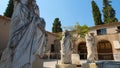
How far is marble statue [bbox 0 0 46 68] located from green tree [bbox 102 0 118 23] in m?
32.7

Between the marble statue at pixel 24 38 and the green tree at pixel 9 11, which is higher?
the green tree at pixel 9 11

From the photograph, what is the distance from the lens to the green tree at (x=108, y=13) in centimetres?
3377

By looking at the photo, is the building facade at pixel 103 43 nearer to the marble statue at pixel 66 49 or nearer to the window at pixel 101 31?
the window at pixel 101 31

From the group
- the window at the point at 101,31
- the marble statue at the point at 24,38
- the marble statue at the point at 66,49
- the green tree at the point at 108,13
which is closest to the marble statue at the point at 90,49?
the marble statue at the point at 66,49

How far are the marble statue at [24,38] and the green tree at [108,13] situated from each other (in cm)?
3270

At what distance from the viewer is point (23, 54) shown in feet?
8.27

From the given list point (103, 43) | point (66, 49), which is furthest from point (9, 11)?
point (103, 43)

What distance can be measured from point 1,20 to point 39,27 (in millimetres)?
15096

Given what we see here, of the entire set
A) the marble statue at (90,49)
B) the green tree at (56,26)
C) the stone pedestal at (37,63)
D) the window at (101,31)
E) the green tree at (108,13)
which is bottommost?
the stone pedestal at (37,63)

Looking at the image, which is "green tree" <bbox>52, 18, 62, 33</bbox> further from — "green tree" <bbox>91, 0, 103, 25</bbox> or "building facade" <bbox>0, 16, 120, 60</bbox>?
"green tree" <bbox>91, 0, 103, 25</bbox>

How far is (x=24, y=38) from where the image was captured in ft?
8.68

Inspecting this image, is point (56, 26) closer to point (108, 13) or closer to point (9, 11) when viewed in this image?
point (108, 13)

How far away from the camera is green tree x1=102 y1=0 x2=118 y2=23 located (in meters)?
33.8

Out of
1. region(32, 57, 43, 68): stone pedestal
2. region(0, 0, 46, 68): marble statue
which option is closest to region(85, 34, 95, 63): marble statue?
region(32, 57, 43, 68): stone pedestal
